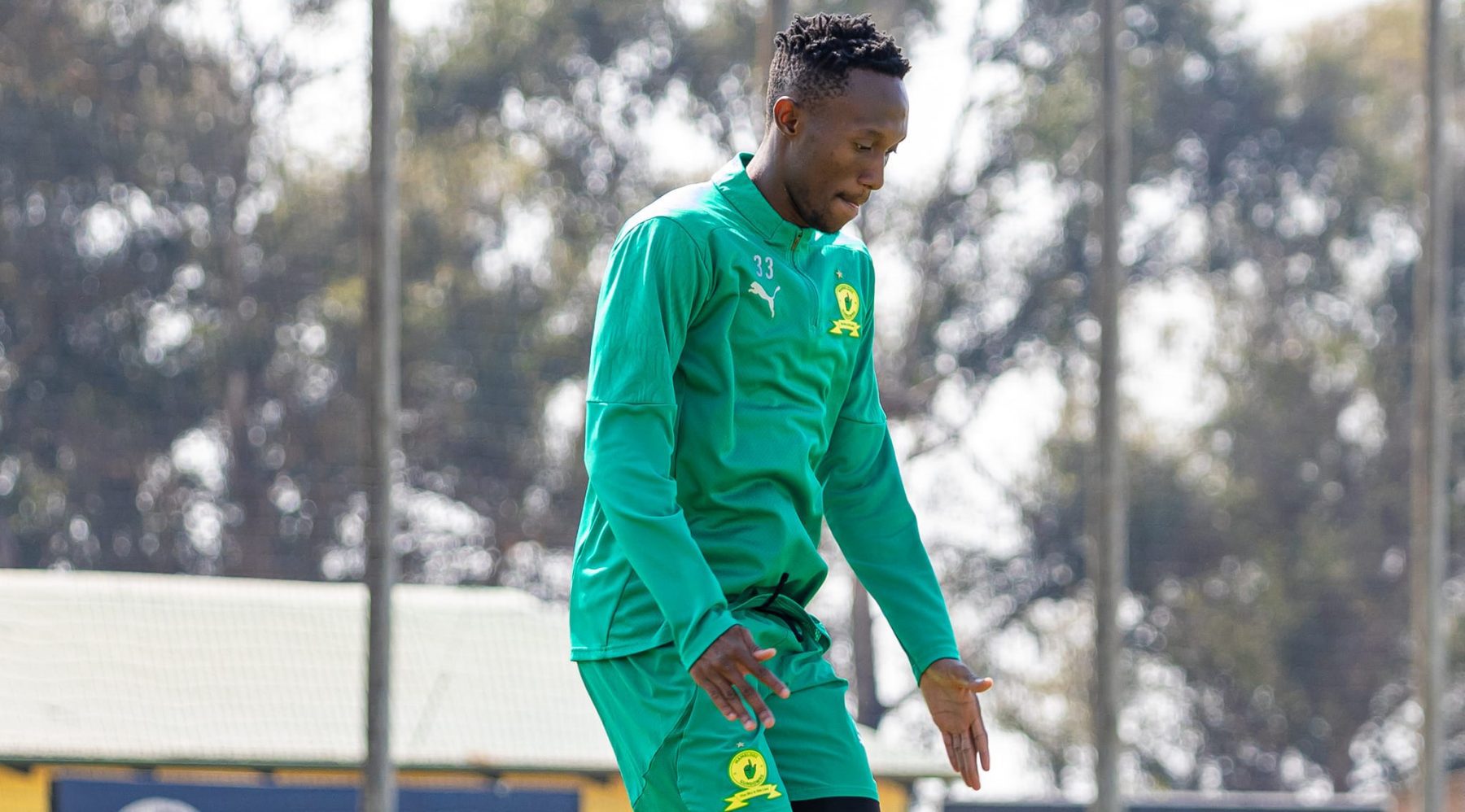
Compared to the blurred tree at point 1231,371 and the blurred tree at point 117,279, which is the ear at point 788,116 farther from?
the blurred tree at point 1231,371

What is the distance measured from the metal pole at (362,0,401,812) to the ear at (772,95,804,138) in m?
5.83

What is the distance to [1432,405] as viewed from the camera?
41.4 feet

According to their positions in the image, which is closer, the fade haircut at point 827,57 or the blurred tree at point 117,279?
the fade haircut at point 827,57

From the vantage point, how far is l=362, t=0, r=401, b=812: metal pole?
880cm

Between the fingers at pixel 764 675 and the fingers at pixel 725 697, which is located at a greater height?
the fingers at pixel 764 675

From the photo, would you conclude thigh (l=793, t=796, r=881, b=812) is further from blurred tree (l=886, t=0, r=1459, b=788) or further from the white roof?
blurred tree (l=886, t=0, r=1459, b=788)

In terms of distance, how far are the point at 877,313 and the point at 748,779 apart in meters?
20.7

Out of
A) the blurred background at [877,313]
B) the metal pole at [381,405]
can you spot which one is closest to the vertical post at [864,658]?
the blurred background at [877,313]

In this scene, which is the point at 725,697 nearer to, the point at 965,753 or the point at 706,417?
the point at 706,417

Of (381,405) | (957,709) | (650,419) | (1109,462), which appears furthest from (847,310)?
(1109,462)

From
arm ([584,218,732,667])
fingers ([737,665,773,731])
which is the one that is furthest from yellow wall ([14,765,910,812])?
fingers ([737,665,773,731])

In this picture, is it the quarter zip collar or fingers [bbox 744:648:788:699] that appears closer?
fingers [bbox 744:648:788:699]

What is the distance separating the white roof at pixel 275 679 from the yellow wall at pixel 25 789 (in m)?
0.08

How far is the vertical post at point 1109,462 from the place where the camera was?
407 inches
